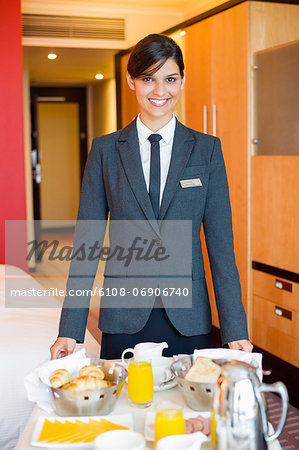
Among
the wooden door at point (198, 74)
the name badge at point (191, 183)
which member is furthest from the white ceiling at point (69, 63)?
the name badge at point (191, 183)

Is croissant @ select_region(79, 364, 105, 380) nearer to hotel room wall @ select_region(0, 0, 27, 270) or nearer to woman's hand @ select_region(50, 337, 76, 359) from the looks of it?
woman's hand @ select_region(50, 337, 76, 359)

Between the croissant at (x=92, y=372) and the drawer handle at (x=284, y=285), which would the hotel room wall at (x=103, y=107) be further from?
the croissant at (x=92, y=372)

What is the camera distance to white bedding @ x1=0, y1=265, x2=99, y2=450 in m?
1.99

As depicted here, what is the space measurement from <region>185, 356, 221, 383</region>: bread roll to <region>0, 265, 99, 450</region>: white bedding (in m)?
0.90

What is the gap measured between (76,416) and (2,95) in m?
3.58

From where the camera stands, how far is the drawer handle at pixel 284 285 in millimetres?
3305

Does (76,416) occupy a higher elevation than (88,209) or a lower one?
lower

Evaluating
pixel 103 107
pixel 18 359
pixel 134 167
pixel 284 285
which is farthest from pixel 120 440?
pixel 103 107

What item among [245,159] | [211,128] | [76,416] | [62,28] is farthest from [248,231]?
[62,28]

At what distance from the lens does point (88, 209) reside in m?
1.67

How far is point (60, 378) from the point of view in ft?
4.05

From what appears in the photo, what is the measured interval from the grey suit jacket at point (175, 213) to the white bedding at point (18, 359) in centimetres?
51

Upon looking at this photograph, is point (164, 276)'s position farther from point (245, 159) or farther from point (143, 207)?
point (245, 159)

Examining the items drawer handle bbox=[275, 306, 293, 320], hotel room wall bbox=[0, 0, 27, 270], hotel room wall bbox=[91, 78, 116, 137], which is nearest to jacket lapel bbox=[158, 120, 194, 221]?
drawer handle bbox=[275, 306, 293, 320]
